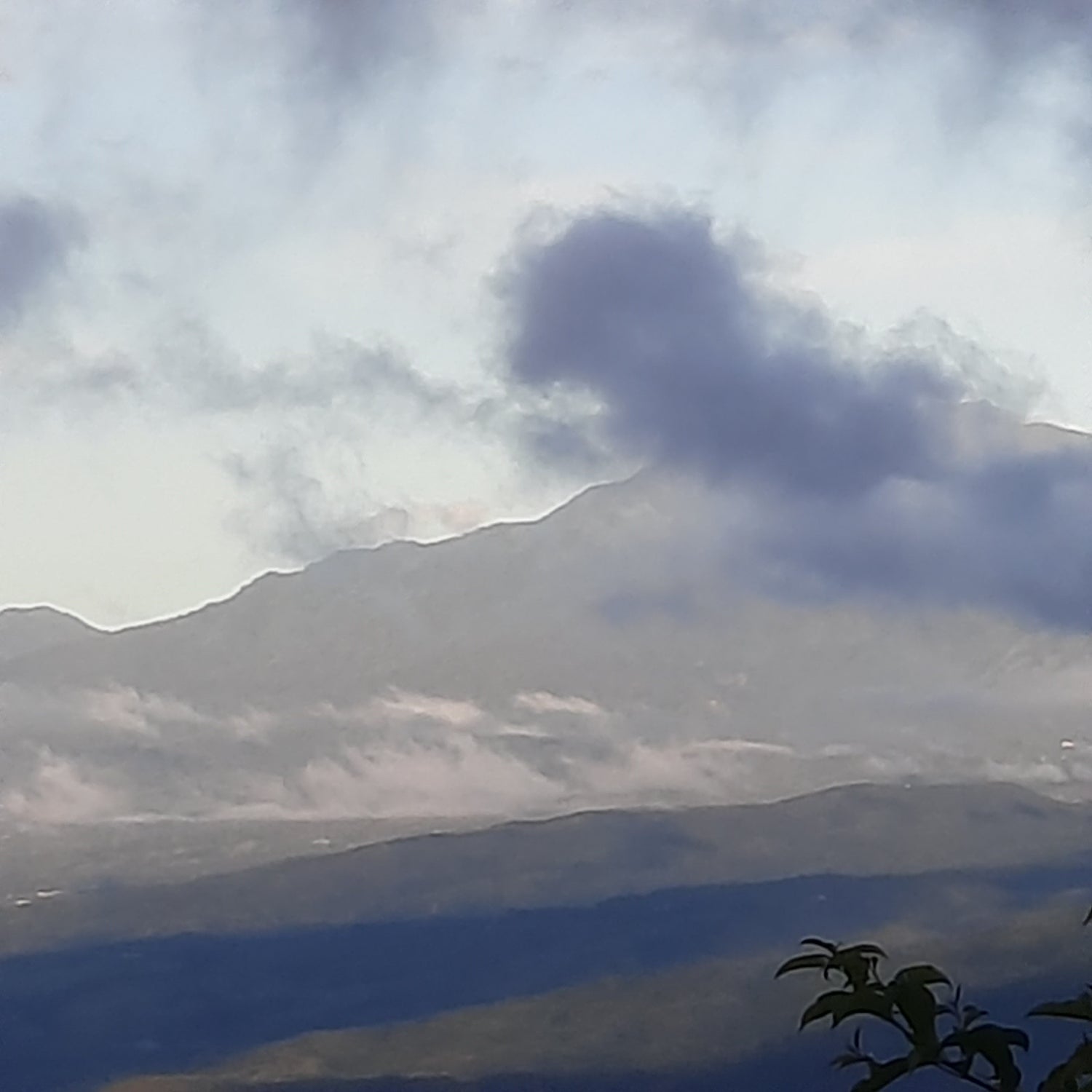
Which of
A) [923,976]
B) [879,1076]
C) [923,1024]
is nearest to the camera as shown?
[879,1076]

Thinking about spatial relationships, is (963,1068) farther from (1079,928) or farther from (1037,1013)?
(1079,928)

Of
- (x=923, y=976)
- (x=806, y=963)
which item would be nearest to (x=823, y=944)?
(x=806, y=963)

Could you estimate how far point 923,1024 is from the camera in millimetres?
6531

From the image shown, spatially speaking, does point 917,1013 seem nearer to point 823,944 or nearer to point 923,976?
point 923,976

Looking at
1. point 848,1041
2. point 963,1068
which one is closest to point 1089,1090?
point 963,1068

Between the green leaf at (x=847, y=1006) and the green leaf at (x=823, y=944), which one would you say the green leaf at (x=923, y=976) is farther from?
the green leaf at (x=823, y=944)

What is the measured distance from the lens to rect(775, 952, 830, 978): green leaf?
6469 mm

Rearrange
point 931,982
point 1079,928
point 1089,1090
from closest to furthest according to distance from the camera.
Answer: point 1089,1090 → point 931,982 → point 1079,928

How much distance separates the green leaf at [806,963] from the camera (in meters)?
6.47

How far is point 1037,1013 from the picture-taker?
6922 mm

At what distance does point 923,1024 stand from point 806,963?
Answer: 41 cm

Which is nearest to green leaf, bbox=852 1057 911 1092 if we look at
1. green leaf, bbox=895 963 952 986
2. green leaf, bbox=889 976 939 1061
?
green leaf, bbox=889 976 939 1061

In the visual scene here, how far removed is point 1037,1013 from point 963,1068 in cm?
68

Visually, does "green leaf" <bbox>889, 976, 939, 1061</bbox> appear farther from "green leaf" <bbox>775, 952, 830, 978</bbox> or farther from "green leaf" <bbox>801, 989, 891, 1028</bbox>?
"green leaf" <bbox>775, 952, 830, 978</bbox>
